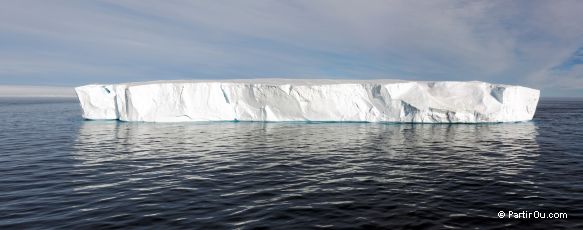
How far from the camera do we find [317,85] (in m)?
27.8

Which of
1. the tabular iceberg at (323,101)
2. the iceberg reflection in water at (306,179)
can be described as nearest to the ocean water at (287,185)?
the iceberg reflection in water at (306,179)

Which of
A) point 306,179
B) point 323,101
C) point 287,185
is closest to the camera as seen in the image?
point 287,185

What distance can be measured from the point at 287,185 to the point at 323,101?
1970 cm

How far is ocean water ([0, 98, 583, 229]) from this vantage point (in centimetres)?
647

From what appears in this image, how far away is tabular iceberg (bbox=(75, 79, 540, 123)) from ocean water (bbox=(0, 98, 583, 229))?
37.3 feet

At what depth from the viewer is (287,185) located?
8.91m

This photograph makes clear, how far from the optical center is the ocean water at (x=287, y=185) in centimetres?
647

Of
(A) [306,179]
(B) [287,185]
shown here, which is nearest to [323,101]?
(A) [306,179]

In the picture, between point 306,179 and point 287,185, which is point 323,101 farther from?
point 287,185

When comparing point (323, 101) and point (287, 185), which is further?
point (323, 101)

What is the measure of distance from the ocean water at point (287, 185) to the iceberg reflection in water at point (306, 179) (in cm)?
4

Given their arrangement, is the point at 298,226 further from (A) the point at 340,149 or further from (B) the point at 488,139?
(B) the point at 488,139

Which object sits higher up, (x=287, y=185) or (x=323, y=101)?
(x=323, y=101)

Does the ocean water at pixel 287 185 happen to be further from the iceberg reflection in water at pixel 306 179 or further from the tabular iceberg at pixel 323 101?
the tabular iceberg at pixel 323 101
